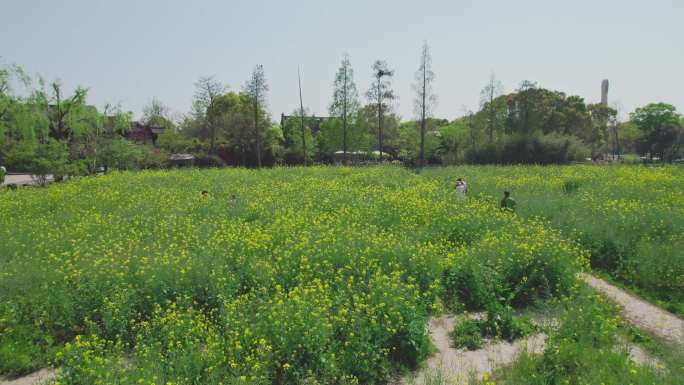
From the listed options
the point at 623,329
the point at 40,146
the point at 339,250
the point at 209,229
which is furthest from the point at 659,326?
the point at 40,146

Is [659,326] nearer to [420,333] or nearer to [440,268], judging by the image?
[440,268]

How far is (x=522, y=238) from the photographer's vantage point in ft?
29.7

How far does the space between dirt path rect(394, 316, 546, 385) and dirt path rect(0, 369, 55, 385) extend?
4.62 m

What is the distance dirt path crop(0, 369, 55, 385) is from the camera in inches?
216

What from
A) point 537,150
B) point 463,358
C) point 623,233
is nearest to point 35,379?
point 463,358

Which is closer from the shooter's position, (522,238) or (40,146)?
(522,238)

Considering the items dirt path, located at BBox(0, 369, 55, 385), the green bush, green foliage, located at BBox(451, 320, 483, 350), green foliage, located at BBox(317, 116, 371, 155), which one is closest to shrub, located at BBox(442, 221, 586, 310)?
green foliage, located at BBox(451, 320, 483, 350)

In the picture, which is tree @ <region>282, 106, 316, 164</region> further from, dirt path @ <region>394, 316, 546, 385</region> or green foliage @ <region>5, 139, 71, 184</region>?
dirt path @ <region>394, 316, 546, 385</region>

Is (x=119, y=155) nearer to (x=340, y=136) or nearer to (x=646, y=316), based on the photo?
(x=340, y=136)

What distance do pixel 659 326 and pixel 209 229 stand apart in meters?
9.16

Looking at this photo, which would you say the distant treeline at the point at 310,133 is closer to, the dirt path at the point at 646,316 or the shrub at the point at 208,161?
the shrub at the point at 208,161

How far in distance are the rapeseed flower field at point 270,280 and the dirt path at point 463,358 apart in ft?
0.96

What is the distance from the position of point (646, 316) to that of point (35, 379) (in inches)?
379

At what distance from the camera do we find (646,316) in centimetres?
741
